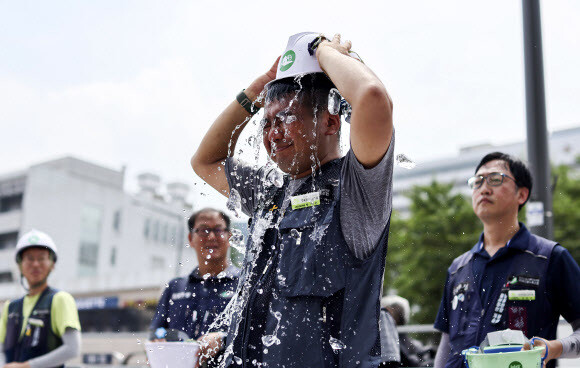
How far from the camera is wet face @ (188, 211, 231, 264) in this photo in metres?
4.80

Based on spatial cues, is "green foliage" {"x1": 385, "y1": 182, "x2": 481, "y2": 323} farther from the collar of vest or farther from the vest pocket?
the vest pocket

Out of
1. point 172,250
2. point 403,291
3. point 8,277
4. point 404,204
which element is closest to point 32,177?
point 8,277

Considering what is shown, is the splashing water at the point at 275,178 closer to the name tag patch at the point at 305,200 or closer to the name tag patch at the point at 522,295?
the name tag patch at the point at 305,200

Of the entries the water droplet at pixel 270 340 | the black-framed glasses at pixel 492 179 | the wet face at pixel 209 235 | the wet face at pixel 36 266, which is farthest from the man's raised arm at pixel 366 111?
the wet face at pixel 36 266

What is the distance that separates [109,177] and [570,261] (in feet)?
229

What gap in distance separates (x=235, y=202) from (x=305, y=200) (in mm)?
601

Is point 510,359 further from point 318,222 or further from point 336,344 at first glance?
point 318,222

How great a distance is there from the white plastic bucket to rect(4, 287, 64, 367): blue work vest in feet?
9.79

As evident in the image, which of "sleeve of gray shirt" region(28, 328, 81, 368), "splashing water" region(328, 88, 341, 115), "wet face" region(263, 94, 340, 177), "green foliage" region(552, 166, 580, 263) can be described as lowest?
"sleeve of gray shirt" region(28, 328, 81, 368)

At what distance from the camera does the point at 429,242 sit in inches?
1144

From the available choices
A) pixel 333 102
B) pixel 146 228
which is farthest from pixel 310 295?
pixel 146 228

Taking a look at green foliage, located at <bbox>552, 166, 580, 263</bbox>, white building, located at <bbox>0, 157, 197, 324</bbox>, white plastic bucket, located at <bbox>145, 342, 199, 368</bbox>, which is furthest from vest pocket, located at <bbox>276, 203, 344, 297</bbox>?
white building, located at <bbox>0, 157, 197, 324</bbox>

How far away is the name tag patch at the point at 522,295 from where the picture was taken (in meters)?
3.38

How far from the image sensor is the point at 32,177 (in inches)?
2506
